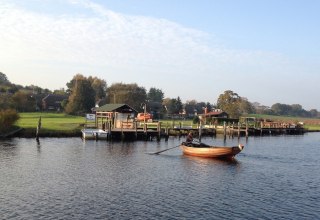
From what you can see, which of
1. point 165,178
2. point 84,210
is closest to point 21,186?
point 84,210

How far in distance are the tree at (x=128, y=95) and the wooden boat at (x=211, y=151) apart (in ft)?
236

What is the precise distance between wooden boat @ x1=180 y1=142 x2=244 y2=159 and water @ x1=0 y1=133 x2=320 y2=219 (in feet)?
3.78

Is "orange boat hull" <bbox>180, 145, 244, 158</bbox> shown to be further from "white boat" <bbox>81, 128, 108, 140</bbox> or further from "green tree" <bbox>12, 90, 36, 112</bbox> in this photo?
"green tree" <bbox>12, 90, 36, 112</bbox>

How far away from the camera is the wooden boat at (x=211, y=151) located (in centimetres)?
4944

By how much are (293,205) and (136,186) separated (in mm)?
12103

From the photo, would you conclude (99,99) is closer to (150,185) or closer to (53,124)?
(53,124)

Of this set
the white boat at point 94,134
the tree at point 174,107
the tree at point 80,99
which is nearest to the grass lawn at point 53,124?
the white boat at point 94,134

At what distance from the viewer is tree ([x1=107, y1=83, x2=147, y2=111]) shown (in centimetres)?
13162

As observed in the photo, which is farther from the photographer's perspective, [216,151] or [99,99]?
[99,99]

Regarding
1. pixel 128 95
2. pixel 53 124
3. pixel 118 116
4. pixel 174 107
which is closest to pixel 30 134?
pixel 118 116

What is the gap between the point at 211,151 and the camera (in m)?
49.9

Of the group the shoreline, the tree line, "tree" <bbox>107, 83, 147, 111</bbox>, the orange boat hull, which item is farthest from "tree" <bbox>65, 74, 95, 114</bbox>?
the orange boat hull

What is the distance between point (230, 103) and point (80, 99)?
50.9 metres

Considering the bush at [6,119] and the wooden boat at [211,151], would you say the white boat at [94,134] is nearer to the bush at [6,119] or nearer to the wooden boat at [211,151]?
the bush at [6,119]
